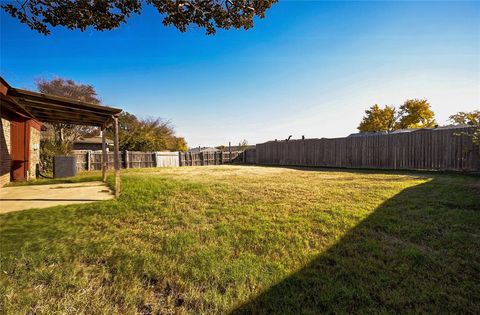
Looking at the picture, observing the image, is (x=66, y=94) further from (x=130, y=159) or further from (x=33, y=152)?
(x=33, y=152)

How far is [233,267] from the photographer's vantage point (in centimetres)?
233

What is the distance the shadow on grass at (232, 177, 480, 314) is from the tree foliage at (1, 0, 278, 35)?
398 centimetres

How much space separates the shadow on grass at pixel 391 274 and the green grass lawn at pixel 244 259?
11 millimetres

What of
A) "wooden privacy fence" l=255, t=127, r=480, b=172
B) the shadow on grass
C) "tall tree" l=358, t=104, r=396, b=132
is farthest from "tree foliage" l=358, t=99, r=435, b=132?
the shadow on grass

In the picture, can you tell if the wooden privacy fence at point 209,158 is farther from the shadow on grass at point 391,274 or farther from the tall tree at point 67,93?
the shadow on grass at point 391,274

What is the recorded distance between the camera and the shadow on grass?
1767mm

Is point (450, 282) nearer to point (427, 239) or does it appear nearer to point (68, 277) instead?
point (427, 239)

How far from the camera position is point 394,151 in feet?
39.0

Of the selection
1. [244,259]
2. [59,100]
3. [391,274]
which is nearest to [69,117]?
[59,100]

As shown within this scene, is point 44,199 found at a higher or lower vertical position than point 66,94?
lower

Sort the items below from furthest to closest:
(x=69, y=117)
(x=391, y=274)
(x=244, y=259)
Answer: (x=69, y=117), (x=244, y=259), (x=391, y=274)

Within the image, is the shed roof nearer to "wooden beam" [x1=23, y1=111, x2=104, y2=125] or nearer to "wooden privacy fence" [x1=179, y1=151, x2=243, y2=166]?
"wooden beam" [x1=23, y1=111, x2=104, y2=125]

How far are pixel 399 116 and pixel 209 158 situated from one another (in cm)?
2783

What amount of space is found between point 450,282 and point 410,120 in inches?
1424
